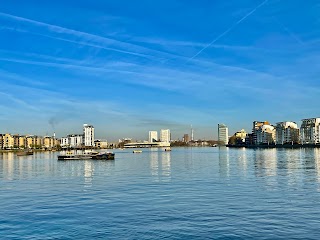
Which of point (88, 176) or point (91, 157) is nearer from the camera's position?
point (88, 176)

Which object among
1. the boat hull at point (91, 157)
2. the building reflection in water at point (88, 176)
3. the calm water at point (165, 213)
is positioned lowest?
the building reflection in water at point (88, 176)

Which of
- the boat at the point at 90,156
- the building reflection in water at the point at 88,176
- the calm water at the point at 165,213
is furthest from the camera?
the boat at the point at 90,156

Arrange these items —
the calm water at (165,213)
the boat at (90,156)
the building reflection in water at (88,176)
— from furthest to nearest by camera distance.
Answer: the boat at (90,156) < the building reflection in water at (88,176) < the calm water at (165,213)

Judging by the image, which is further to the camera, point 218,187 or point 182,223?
point 218,187

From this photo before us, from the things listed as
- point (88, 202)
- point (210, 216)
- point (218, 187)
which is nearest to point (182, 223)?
point (210, 216)

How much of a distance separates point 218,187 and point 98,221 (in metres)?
23.2

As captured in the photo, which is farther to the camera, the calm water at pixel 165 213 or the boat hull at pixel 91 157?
the boat hull at pixel 91 157

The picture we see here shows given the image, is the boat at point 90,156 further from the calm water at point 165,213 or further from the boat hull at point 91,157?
the calm water at point 165,213

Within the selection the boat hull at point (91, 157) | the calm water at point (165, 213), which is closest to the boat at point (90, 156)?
the boat hull at point (91, 157)

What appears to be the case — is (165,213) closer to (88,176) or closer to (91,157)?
(88,176)

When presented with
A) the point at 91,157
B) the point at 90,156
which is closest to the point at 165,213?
the point at 91,157

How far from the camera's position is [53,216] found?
3111 centimetres

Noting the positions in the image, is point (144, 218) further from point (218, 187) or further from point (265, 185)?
point (265, 185)

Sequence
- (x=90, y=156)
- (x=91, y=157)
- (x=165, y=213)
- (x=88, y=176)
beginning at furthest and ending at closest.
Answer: (x=90, y=156), (x=91, y=157), (x=88, y=176), (x=165, y=213)
